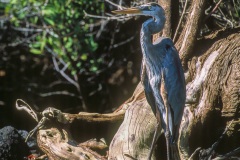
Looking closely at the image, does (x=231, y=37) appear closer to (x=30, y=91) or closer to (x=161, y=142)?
(x=161, y=142)

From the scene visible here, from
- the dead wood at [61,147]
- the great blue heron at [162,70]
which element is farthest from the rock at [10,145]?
the great blue heron at [162,70]

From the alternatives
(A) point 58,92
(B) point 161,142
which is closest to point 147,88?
(B) point 161,142

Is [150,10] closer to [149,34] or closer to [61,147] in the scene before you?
[149,34]

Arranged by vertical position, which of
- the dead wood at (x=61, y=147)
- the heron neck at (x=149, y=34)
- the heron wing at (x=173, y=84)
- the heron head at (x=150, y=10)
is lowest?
the dead wood at (x=61, y=147)

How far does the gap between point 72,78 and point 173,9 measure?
2278 millimetres

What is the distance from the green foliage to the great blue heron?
82.4 inches

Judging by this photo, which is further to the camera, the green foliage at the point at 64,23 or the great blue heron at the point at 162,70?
the green foliage at the point at 64,23

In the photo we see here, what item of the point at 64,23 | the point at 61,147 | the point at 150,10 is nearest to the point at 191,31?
the point at 150,10

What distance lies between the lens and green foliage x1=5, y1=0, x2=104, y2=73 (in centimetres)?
525

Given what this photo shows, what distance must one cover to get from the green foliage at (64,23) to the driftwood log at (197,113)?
1.42 meters

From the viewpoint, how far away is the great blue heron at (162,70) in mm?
3221

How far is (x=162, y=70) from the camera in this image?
324cm

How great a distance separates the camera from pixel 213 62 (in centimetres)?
407

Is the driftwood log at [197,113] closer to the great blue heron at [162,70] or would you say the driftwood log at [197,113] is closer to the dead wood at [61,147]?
the dead wood at [61,147]
